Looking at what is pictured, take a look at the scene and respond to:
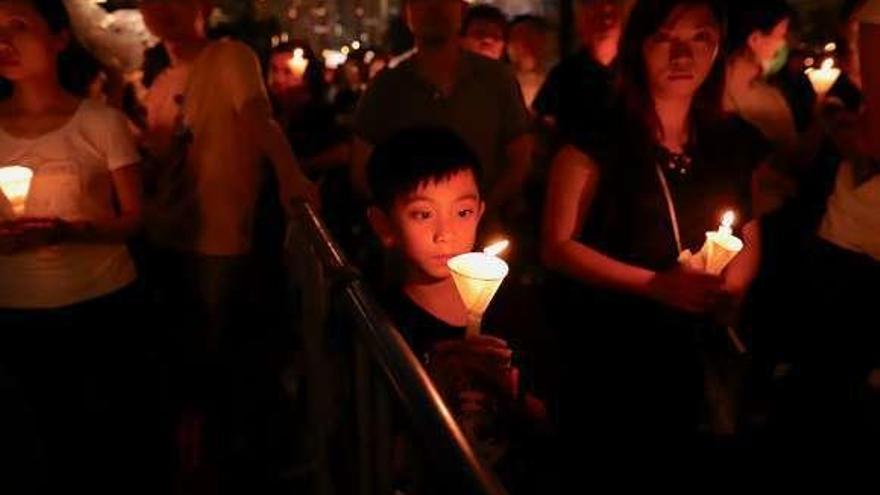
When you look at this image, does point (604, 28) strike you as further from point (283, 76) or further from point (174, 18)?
point (174, 18)

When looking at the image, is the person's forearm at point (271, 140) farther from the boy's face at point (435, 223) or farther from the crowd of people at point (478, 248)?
the boy's face at point (435, 223)

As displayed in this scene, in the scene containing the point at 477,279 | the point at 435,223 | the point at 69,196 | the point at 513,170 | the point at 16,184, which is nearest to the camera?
the point at 477,279

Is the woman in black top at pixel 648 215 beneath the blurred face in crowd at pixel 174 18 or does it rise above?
beneath

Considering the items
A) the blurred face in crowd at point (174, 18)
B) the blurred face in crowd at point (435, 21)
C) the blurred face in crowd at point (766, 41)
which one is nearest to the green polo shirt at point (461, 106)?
the blurred face in crowd at point (435, 21)

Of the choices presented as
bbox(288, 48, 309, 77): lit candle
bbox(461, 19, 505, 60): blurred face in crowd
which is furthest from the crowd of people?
bbox(288, 48, 309, 77): lit candle

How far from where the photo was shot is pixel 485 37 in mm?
6664

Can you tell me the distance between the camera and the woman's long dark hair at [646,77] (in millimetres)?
2801

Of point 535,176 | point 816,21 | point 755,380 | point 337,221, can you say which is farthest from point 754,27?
point 816,21

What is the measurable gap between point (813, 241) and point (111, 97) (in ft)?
15.3

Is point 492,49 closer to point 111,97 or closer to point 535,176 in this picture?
point 535,176

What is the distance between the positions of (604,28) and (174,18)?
3155 millimetres

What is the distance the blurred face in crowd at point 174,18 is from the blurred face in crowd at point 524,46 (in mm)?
3878

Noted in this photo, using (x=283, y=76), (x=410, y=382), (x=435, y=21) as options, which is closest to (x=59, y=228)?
(x=435, y=21)

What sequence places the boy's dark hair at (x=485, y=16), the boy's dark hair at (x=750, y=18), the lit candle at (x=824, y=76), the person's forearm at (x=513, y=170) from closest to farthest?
the person's forearm at (x=513, y=170), the boy's dark hair at (x=750, y=18), the lit candle at (x=824, y=76), the boy's dark hair at (x=485, y=16)
